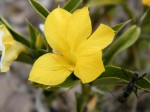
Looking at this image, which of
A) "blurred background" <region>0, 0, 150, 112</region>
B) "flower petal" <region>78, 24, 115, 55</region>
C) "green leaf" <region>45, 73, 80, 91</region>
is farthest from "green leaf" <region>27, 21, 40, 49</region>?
"blurred background" <region>0, 0, 150, 112</region>

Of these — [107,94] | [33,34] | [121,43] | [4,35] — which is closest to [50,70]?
[4,35]

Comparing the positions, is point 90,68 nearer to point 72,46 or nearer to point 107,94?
point 72,46

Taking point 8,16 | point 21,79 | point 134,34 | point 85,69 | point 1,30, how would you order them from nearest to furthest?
1. point 85,69
2. point 1,30
3. point 134,34
4. point 21,79
5. point 8,16

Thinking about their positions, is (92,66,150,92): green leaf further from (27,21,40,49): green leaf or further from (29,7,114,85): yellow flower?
(27,21,40,49): green leaf

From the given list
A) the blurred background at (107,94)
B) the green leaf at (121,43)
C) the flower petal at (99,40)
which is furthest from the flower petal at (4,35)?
the blurred background at (107,94)

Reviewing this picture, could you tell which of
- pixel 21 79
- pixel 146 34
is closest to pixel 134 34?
pixel 146 34

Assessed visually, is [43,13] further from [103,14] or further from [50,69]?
[103,14]

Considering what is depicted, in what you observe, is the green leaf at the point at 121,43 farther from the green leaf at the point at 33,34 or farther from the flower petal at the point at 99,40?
the flower petal at the point at 99,40

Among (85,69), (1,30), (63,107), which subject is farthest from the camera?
(63,107)
